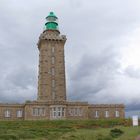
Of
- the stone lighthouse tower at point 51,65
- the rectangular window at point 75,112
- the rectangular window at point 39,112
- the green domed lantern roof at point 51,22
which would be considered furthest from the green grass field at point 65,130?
the green domed lantern roof at point 51,22

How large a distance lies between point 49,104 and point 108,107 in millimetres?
13890

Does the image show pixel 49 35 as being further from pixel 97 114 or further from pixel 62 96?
pixel 97 114

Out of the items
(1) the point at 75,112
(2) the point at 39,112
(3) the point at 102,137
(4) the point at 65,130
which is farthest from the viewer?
(1) the point at 75,112

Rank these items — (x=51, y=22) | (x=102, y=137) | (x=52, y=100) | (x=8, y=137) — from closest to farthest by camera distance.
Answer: (x=102, y=137)
(x=8, y=137)
(x=52, y=100)
(x=51, y=22)

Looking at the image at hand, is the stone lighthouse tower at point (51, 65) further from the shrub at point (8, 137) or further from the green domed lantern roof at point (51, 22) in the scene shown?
the shrub at point (8, 137)

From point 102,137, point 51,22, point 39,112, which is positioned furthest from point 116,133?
point 51,22

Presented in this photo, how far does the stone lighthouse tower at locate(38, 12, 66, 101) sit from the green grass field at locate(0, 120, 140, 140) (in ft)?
58.9

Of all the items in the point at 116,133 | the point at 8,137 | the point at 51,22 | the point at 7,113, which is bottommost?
the point at 8,137

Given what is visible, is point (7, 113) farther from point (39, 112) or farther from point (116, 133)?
point (116, 133)

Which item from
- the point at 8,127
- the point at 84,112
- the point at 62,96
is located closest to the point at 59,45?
the point at 62,96

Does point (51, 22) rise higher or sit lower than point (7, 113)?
higher

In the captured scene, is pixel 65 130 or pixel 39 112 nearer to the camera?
pixel 65 130

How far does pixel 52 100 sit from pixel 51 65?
9936 millimetres

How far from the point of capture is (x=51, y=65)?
3174 inches
